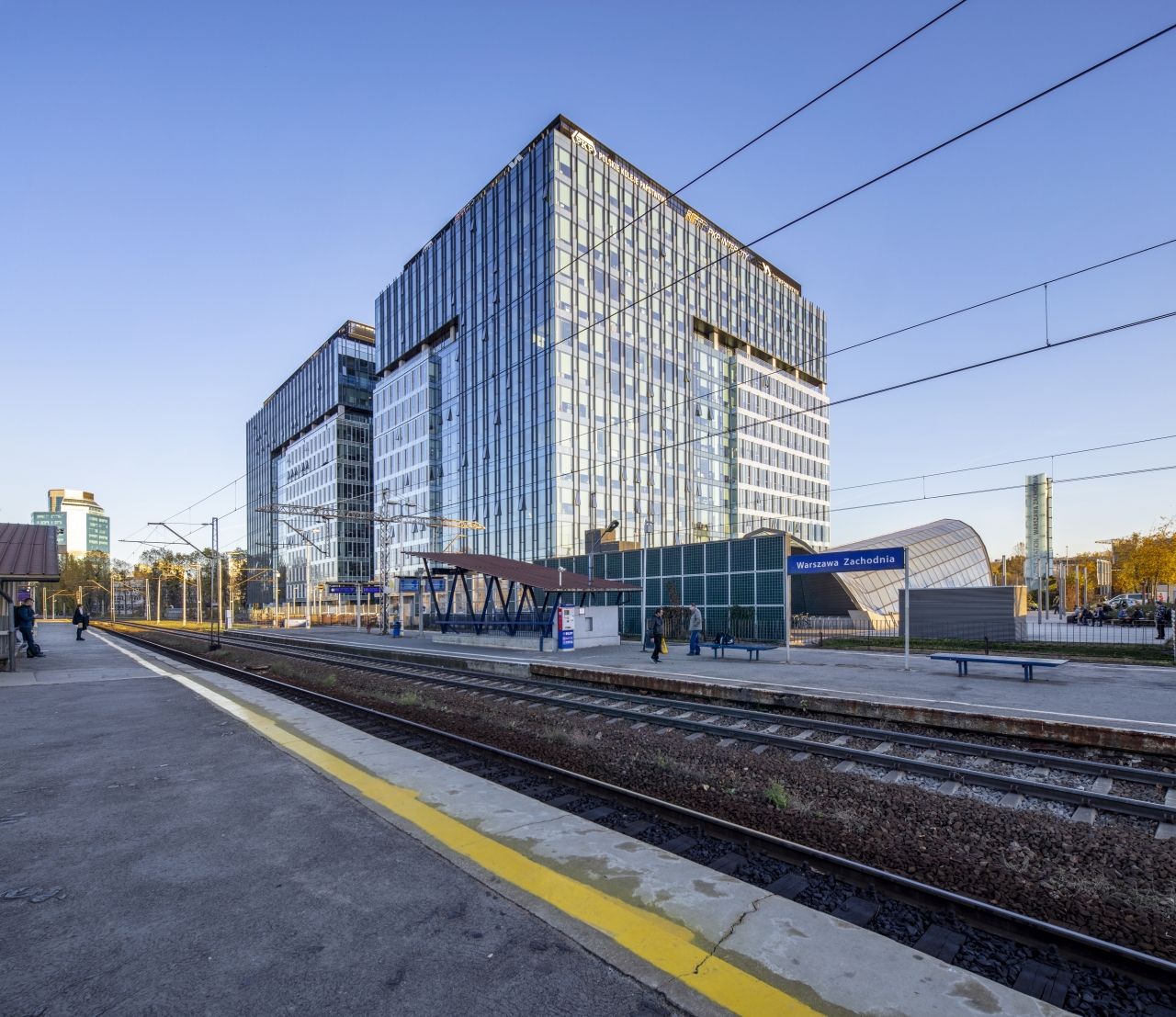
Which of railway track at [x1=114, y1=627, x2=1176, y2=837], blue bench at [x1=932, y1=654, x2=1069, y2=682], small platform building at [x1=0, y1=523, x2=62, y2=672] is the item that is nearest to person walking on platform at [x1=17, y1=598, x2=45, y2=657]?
small platform building at [x1=0, y1=523, x2=62, y2=672]

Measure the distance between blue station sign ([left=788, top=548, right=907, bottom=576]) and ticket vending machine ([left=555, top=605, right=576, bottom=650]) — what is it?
29.2 ft

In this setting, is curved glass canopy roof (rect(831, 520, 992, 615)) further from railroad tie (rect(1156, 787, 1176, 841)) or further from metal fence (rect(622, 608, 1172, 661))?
railroad tie (rect(1156, 787, 1176, 841))

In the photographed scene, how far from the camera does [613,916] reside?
13.6 feet

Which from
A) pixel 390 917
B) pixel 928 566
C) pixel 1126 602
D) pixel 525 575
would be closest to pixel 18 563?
pixel 525 575

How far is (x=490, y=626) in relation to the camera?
A: 96.7ft

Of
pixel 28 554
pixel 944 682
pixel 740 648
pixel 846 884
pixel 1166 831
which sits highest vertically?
pixel 28 554

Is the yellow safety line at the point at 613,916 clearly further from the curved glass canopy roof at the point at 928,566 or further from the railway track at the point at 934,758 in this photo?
the curved glass canopy roof at the point at 928,566

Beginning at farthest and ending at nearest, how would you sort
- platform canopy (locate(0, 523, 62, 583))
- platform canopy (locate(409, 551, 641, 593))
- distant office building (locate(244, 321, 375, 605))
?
distant office building (locate(244, 321, 375, 605)), platform canopy (locate(409, 551, 641, 593)), platform canopy (locate(0, 523, 62, 583))

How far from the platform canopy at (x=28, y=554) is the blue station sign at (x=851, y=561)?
21003 millimetres

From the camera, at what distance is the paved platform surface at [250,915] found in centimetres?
335

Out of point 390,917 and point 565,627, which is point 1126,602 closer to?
point 565,627

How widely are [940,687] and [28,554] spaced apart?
24.2 m

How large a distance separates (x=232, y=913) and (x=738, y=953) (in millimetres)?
3168

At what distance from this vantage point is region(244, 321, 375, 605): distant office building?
88.8m
